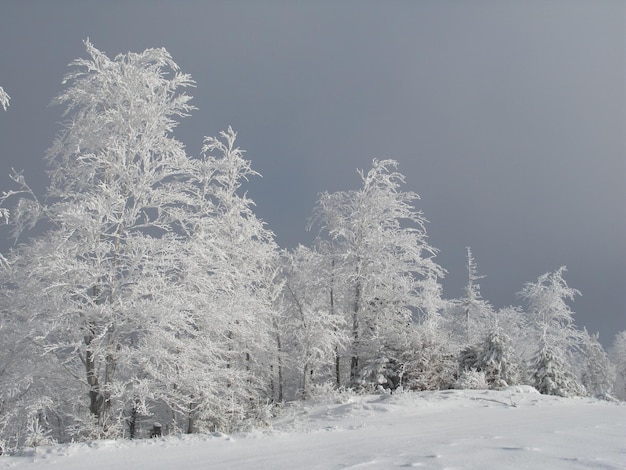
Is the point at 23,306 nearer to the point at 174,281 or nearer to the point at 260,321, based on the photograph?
the point at 174,281

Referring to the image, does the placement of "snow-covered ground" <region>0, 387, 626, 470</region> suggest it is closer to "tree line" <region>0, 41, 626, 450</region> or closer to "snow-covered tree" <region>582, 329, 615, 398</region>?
"tree line" <region>0, 41, 626, 450</region>

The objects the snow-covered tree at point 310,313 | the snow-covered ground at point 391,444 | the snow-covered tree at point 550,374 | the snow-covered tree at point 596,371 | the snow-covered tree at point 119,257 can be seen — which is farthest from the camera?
the snow-covered tree at point 596,371

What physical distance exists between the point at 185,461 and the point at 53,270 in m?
5.85

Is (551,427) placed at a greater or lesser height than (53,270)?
lesser

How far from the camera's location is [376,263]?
1959 centimetres

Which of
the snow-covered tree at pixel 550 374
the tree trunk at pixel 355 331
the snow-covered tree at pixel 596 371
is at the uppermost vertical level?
the tree trunk at pixel 355 331

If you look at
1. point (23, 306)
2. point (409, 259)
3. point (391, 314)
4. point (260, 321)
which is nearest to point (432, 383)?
point (391, 314)

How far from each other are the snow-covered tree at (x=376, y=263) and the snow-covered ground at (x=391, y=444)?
7465 millimetres

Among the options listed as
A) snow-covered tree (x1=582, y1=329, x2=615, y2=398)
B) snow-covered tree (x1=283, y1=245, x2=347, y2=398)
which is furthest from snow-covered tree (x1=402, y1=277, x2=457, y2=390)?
snow-covered tree (x1=582, y1=329, x2=615, y2=398)

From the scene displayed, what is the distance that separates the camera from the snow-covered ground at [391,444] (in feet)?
16.7

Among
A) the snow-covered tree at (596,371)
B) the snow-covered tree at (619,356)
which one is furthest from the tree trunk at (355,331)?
the snow-covered tree at (619,356)

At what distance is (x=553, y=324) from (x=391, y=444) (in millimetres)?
29454

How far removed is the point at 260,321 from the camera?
1784cm

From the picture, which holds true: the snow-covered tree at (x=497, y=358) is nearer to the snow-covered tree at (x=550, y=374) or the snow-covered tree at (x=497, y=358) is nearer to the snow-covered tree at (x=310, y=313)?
the snow-covered tree at (x=550, y=374)
